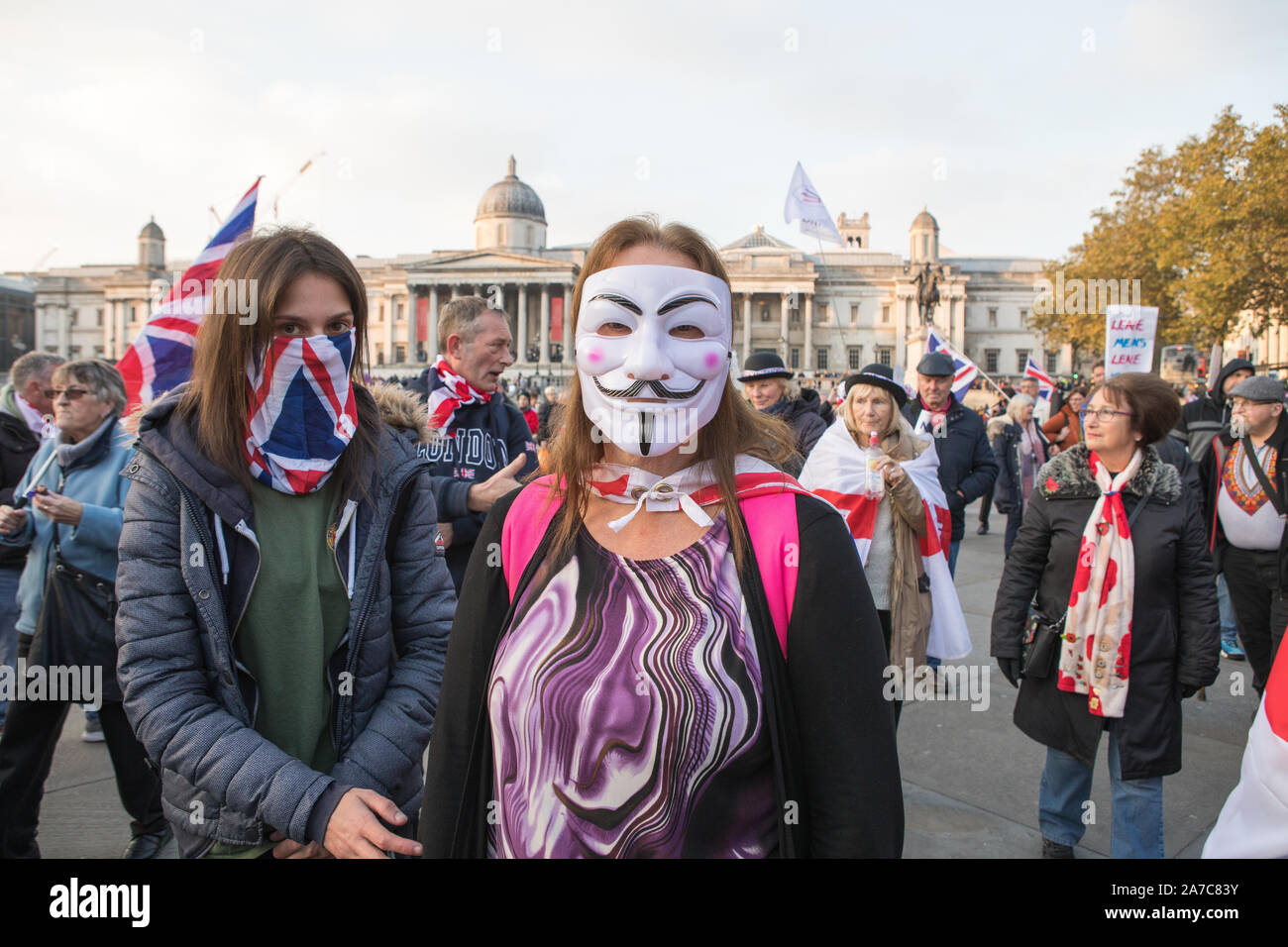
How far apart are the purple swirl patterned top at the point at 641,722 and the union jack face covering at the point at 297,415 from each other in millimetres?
773

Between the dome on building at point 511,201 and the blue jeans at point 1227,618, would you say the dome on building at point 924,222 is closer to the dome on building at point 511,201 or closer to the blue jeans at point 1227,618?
the dome on building at point 511,201

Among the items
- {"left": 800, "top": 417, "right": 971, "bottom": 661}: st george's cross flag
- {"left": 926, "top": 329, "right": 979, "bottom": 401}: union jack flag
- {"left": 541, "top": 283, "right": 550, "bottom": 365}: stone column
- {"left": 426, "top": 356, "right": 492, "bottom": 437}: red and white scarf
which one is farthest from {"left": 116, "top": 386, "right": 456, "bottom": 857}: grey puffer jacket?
{"left": 541, "top": 283, "right": 550, "bottom": 365}: stone column

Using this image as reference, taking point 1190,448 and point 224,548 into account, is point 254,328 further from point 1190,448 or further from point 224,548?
point 1190,448

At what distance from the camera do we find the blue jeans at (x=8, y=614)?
3955 millimetres

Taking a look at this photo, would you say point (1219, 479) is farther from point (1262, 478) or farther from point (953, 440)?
point (953, 440)

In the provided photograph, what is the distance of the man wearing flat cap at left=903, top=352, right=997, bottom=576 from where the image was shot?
597 centimetres

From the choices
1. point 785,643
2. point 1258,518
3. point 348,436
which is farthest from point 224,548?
point 1258,518

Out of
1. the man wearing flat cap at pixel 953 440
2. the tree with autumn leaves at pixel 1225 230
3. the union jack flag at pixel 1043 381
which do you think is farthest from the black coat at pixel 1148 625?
the tree with autumn leaves at pixel 1225 230

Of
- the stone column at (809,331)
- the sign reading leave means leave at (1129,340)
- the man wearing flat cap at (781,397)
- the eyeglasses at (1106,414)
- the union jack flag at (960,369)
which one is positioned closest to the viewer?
the eyeglasses at (1106,414)

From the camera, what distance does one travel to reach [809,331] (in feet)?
233

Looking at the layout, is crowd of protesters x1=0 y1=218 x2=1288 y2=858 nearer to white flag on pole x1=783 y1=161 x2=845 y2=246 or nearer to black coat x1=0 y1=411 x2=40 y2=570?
black coat x1=0 y1=411 x2=40 y2=570

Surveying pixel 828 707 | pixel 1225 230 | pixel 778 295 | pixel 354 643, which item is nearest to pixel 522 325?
pixel 778 295

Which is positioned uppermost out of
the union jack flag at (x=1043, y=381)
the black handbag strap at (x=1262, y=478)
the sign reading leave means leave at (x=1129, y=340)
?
the sign reading leave means leave at (x=1129, y=340)
